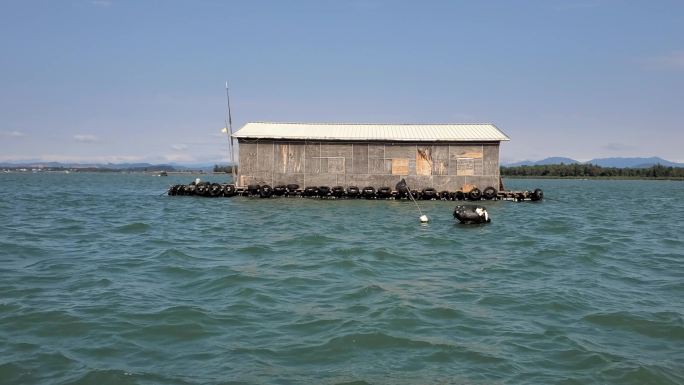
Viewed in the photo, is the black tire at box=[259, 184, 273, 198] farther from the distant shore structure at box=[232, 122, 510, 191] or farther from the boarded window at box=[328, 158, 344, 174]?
the boarded window at box=[328, 158, 344, 174]

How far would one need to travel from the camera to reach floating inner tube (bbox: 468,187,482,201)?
37125 millimetres

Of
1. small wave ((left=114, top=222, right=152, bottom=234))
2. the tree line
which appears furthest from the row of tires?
the tree line

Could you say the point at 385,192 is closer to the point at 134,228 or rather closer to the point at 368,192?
the point at 368,192

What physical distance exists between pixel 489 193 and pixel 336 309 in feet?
96.9

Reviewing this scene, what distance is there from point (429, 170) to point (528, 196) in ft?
27.9

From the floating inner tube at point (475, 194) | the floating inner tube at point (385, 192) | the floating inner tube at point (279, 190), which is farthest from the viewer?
the floating inner tube at point (475, 194)

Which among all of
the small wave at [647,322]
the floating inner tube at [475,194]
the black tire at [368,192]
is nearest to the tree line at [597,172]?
the floating inner tube at [475,194]

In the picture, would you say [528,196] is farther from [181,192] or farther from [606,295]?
[606,295]

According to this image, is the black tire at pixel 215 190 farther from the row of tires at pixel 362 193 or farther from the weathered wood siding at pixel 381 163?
the weathered wood siding at pixel 381 163

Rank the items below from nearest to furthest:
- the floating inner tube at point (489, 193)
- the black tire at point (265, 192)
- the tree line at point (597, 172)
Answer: the black tire at point (265, 192) < the floating inner tube at point (489, 193) < the tree line at point (597, 172)

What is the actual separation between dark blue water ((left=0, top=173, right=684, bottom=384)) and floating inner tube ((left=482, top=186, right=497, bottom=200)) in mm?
17523

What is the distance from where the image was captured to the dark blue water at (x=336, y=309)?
23.2 ft

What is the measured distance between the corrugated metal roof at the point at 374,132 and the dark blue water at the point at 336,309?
1896cm

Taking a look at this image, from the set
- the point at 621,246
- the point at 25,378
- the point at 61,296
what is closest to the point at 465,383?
the point at 25,378
